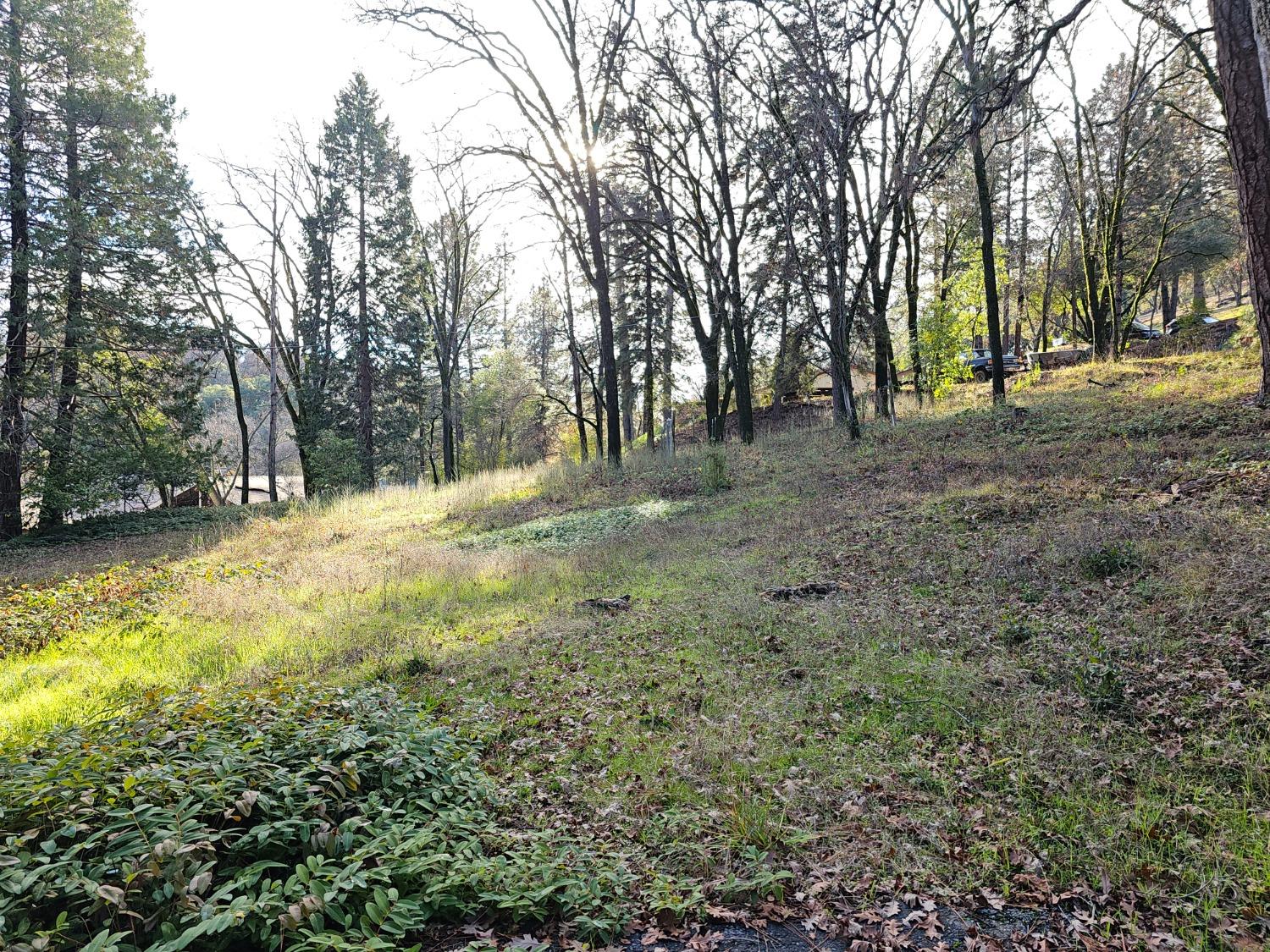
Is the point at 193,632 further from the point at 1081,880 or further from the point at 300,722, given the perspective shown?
the point at 1081,880

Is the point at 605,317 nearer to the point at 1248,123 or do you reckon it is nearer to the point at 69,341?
the point at 1248,123

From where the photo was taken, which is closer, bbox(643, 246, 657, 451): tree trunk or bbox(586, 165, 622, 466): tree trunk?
bbox(586, 165, 622, 466): tree trunk

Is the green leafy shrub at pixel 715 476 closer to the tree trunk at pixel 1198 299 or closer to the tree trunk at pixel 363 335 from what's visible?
the tree trunk at pixel 363 335

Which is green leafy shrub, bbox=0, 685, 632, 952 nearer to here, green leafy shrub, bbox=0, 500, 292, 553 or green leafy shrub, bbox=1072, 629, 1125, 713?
green leafy shrub, bbox=1072, 629, 1125, 713

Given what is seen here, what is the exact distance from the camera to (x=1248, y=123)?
24.7 feet

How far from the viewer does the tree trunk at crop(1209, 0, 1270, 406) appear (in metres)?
7.47

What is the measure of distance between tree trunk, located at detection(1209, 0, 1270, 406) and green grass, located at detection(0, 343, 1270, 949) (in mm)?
2300

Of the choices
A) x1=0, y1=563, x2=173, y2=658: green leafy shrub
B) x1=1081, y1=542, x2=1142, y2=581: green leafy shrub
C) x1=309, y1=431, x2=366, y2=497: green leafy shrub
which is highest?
x1=309, y1=431, x2=366, y2=497: green leafy shrub

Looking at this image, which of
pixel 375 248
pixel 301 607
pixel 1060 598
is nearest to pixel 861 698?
pixel 1060 598

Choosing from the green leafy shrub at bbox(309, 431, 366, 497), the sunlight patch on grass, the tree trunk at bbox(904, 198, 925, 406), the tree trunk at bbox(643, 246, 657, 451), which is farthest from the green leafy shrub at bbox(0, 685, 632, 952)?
the green leafy shrub at bbox(309, 431, 366, 497)

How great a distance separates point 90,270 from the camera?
15.9 metres

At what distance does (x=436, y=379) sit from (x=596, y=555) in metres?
30.6

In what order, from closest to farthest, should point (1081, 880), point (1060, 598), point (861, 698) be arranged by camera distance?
point (1081, 880) → point (861, 698) → point (1060, 598)

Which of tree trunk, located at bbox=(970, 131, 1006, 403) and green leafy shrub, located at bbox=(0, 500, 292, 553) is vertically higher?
tree trunk, located at bbox=(970, 131, 1006, 403)
